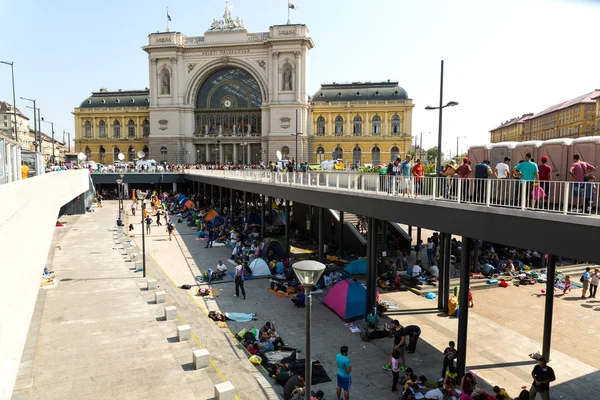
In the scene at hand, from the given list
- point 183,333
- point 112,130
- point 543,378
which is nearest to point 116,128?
point 112,130

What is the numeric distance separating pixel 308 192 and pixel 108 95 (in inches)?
3332

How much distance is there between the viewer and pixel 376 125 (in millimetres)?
78375

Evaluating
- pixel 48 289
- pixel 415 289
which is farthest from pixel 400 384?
pixel 48 289

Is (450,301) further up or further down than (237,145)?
further down

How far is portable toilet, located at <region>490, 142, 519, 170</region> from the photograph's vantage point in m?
12.9

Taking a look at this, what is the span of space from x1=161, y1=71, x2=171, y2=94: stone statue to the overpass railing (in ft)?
219

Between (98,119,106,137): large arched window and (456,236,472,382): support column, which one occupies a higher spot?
(98,119,106,137): large arched window

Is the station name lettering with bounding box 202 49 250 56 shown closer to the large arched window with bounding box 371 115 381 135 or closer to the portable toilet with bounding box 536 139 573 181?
the large arched window with bounding box 371 115 381 135

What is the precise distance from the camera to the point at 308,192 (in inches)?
787

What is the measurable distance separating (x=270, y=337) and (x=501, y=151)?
30.2 feet

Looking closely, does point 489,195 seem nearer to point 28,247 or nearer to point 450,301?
point 450,301

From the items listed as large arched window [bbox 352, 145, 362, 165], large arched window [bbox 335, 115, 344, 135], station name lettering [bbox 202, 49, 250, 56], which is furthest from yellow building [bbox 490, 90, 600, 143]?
station name lettering [bbox 202, 49, 250, 56]

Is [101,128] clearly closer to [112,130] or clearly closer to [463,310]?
[112,130]

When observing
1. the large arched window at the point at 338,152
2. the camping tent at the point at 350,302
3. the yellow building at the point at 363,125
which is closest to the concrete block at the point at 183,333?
the camping tent at the point at 350,302
